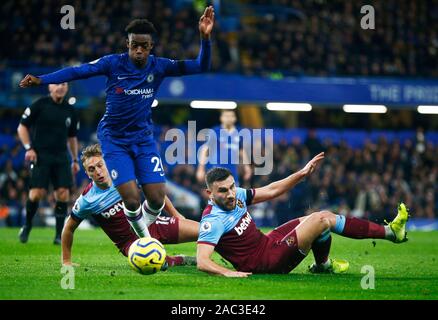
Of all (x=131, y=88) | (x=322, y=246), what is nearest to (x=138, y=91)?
(x=131, y=88)

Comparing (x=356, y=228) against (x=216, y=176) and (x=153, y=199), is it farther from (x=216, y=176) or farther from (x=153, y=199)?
(x=153, y=199)

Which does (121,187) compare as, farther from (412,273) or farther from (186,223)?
(412,273)

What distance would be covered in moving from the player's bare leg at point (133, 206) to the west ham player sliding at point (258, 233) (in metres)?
0.76

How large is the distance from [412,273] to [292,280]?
188 centimetres

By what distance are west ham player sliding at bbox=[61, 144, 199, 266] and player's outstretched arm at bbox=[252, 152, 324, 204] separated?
45.6 inches

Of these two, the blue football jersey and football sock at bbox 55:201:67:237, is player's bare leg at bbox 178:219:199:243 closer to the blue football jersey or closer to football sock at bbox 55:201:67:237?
the blue football jersey

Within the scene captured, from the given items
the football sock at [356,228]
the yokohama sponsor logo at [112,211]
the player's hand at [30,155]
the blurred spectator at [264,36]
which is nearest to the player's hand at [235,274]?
the football sock at [356,228]

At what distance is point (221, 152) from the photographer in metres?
14.5

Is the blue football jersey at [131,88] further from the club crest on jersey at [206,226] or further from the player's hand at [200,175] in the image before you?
the player's hand at [200,175]

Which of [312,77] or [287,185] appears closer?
[287,185]

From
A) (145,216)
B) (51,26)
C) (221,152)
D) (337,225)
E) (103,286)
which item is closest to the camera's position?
(103,286)

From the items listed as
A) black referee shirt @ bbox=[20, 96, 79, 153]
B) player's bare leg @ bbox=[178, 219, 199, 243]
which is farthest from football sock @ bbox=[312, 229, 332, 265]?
black referee shirt @ bbox=[20, 96, 79, 153]

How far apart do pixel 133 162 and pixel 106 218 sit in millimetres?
762
